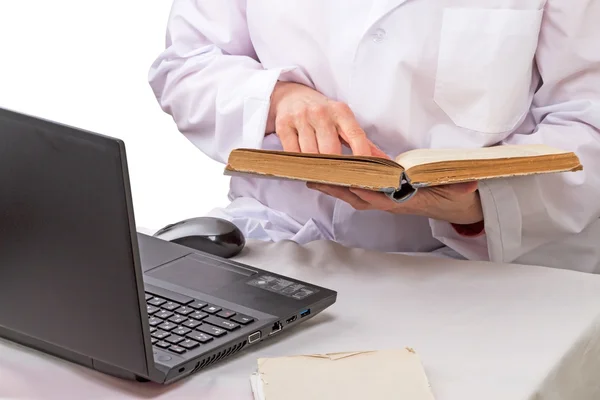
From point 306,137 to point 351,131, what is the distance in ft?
0.20

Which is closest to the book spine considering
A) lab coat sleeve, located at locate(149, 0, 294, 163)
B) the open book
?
the open book

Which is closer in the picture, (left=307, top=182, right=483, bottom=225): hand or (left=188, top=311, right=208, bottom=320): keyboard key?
(left=188, top=311, right=208, bottom=320): keyboard key

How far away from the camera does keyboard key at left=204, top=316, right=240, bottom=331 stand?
0.98 metres

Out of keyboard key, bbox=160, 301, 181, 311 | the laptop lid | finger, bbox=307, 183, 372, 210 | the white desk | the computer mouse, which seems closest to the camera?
the laptop lid

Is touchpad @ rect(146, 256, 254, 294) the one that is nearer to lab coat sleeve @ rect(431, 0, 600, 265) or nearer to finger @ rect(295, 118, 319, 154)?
finger @ rect(295, 118, 319, 154)

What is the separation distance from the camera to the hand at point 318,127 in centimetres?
127

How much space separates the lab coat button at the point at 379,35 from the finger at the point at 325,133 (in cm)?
14

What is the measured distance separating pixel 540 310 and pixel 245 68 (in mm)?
630

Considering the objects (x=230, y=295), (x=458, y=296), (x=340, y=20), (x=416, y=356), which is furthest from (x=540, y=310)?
(x=340, y=20)

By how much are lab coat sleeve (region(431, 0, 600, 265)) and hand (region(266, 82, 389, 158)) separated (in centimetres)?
18

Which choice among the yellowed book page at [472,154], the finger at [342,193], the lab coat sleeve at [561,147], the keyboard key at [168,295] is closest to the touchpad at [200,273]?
the keyboard key at [168,295]

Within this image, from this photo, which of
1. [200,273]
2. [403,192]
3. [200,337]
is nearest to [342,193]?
[403,192]

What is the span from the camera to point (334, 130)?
50.6 inches

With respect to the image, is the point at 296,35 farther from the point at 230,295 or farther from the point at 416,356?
the point at 416,356
